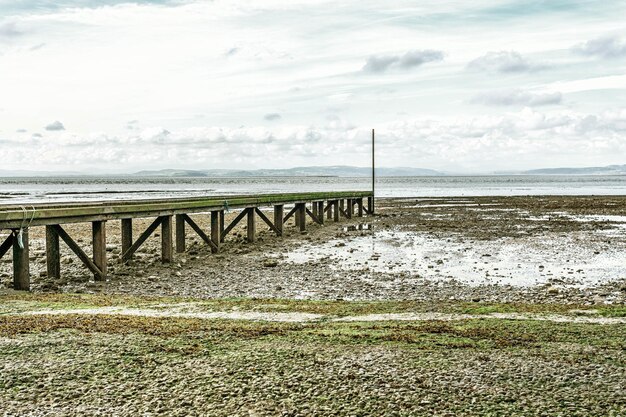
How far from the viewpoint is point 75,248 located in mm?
13992

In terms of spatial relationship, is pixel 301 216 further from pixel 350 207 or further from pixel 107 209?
pixel 107 209

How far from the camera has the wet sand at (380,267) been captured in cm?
1326

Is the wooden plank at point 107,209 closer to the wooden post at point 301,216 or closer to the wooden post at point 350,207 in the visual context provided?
the wooden post at point 301,216

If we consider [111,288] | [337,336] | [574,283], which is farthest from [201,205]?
[337,336]

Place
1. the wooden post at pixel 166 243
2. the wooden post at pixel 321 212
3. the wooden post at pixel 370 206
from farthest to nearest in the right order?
the wooden post at pixel 370 206, the wooden post at pixel 321 212, the wooden post at pixel 166 243

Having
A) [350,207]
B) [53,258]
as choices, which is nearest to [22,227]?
[53,258]

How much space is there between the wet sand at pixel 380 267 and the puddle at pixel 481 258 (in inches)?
1.1

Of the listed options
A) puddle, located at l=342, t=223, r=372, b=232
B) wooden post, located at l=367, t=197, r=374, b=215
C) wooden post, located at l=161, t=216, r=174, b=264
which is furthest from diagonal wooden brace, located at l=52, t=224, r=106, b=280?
wooden post, located at l=367, t=197, r=374, b=215

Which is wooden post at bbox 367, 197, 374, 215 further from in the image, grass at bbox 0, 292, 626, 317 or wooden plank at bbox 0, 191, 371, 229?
grass at bbox 0, 292, 626, 317

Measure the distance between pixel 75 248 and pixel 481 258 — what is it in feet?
37.5

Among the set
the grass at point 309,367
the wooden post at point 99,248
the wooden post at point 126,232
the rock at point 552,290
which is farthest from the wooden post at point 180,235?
the grass at point 309,367

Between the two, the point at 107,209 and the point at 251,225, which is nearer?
the point at 107,209

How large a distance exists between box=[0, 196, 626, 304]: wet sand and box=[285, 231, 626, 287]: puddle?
0.03 m

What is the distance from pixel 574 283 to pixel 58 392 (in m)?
12.0
